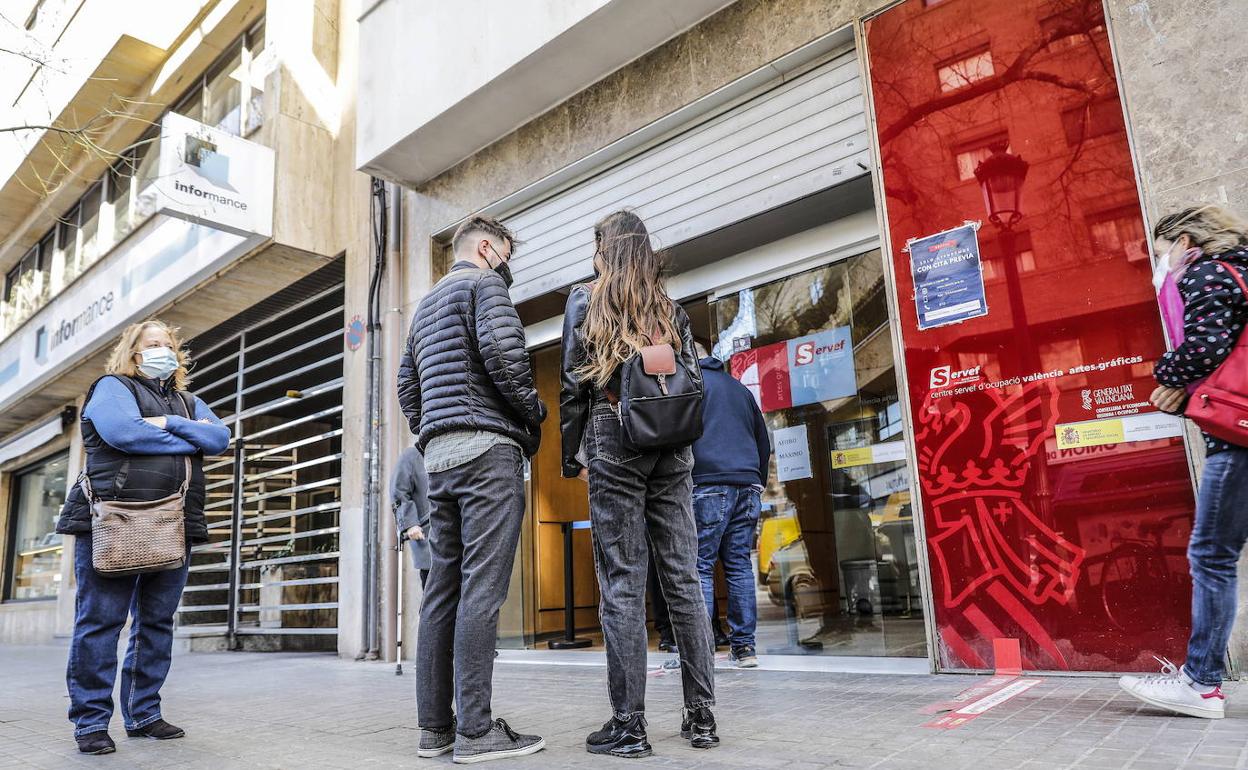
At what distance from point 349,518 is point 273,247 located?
3.00 m

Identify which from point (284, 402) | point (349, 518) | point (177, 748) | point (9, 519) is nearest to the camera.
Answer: point (177, 748)

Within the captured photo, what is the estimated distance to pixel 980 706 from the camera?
3.59 metres

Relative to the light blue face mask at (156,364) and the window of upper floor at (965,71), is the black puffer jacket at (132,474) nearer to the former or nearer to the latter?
the light blue face mask at (156,364)

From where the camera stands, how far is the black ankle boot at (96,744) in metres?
3.63

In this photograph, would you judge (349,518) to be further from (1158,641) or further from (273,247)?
(1158,641)

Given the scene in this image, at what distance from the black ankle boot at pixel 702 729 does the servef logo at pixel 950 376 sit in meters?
2.44

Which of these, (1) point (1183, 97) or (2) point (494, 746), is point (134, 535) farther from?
(1) point (1183, 97)

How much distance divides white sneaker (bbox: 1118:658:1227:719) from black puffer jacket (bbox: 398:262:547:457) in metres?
2.46

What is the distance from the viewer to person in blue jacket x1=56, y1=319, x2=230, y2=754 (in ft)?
12.4

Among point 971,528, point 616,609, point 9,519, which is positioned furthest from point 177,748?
point 9,519

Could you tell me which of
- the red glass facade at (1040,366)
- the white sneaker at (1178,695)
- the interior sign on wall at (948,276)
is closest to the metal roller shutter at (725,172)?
the red glass facade at (1040,366)

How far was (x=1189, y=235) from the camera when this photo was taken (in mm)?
3287

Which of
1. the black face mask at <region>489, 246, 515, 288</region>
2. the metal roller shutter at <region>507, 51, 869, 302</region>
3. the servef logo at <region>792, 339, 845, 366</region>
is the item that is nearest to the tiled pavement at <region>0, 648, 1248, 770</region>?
the black face mask at <region>489, 246, 515, 288</region>

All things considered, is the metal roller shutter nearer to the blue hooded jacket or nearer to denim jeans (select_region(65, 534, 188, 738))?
the blue hooded jacket
